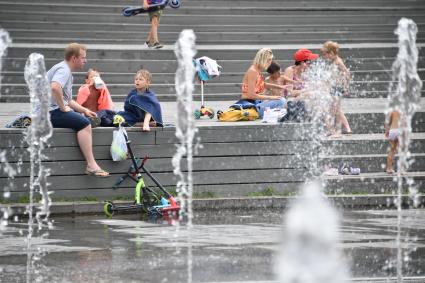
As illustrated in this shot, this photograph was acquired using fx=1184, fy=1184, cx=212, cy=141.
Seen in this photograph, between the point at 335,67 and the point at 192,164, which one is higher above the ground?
the point at 335,67

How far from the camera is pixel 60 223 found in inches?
514

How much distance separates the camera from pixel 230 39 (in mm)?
24875

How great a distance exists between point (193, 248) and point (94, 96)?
5242mm

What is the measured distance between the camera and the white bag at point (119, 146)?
47.2ft

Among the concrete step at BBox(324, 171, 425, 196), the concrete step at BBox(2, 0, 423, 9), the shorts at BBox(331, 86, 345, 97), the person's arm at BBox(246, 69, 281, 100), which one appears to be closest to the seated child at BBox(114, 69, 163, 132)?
the person's arm at BBox(246, 69, 281, 100)

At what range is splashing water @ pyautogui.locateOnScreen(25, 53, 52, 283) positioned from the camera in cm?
1369

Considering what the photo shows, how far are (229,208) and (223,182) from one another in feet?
1.73

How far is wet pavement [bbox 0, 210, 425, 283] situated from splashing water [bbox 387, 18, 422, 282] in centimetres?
18

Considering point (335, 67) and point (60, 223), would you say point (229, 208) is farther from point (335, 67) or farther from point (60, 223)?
point (335, 67)

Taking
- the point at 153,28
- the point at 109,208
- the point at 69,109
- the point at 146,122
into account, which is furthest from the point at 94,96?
the point at 153,28

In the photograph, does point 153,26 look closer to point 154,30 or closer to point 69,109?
point 154,30

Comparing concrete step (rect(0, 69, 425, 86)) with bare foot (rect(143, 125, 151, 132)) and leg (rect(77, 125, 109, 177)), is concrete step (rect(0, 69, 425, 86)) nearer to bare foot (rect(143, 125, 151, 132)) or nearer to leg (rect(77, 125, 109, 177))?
bare foot (rect(143, 125, 151, 132))

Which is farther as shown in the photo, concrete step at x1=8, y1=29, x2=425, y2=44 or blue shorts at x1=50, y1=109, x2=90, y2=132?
concrete step at x1=8, y1=29, x2=425, y2=44

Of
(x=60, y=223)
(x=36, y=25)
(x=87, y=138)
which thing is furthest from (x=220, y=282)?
(x=36, y=25)
